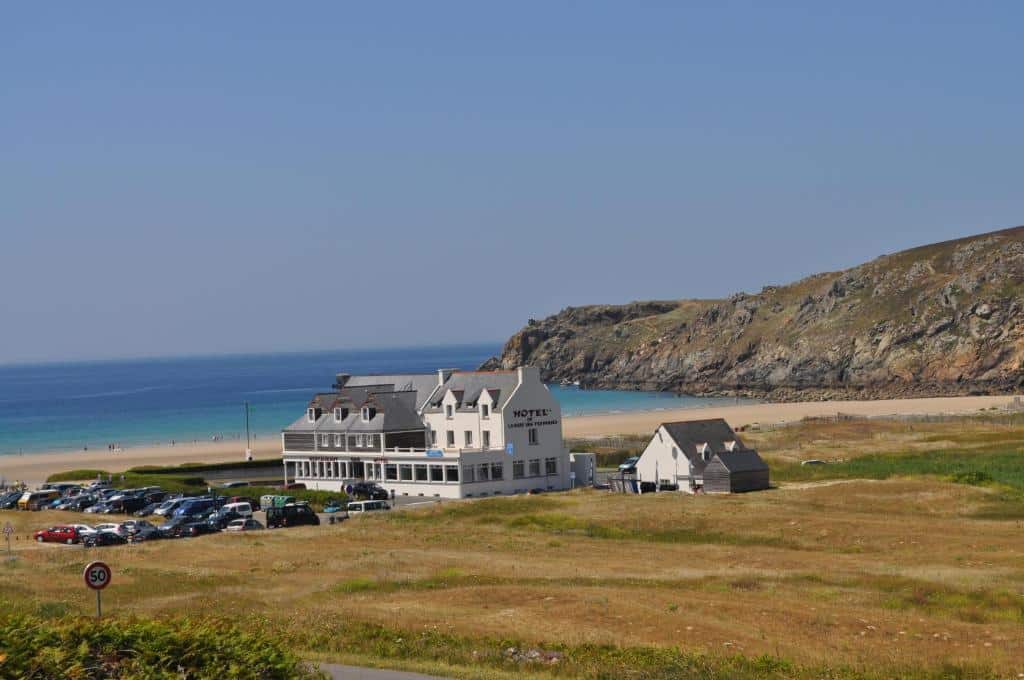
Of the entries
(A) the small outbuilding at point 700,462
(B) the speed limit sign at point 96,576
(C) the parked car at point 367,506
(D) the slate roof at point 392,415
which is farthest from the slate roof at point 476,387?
(B) the speed limit sign at point 96,576

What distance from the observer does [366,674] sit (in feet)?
90.7

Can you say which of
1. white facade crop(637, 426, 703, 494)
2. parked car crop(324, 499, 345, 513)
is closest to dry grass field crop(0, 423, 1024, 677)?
white facade crop(637, 426, 703, 494)

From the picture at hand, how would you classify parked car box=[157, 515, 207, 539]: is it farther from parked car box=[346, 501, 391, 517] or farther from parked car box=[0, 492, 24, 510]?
parked car box=[0, 492, 24, 510]

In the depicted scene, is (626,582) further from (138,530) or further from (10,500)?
(10,500)

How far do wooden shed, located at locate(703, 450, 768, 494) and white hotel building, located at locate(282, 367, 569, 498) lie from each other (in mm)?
13300

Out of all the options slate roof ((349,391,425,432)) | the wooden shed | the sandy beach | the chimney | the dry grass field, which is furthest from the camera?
the sandy beach

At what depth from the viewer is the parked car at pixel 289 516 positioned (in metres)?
70.9

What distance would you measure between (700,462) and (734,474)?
3.87m

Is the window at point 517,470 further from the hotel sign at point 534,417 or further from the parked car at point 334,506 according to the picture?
the parked car at point 334,506

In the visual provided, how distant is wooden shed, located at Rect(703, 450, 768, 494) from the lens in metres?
78.4

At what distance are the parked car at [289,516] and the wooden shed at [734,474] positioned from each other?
82.5 ft

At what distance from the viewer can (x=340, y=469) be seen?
3708 inches

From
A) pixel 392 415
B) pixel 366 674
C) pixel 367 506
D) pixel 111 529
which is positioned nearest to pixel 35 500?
pixel 111 529

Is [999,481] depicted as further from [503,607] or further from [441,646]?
[441,646]
